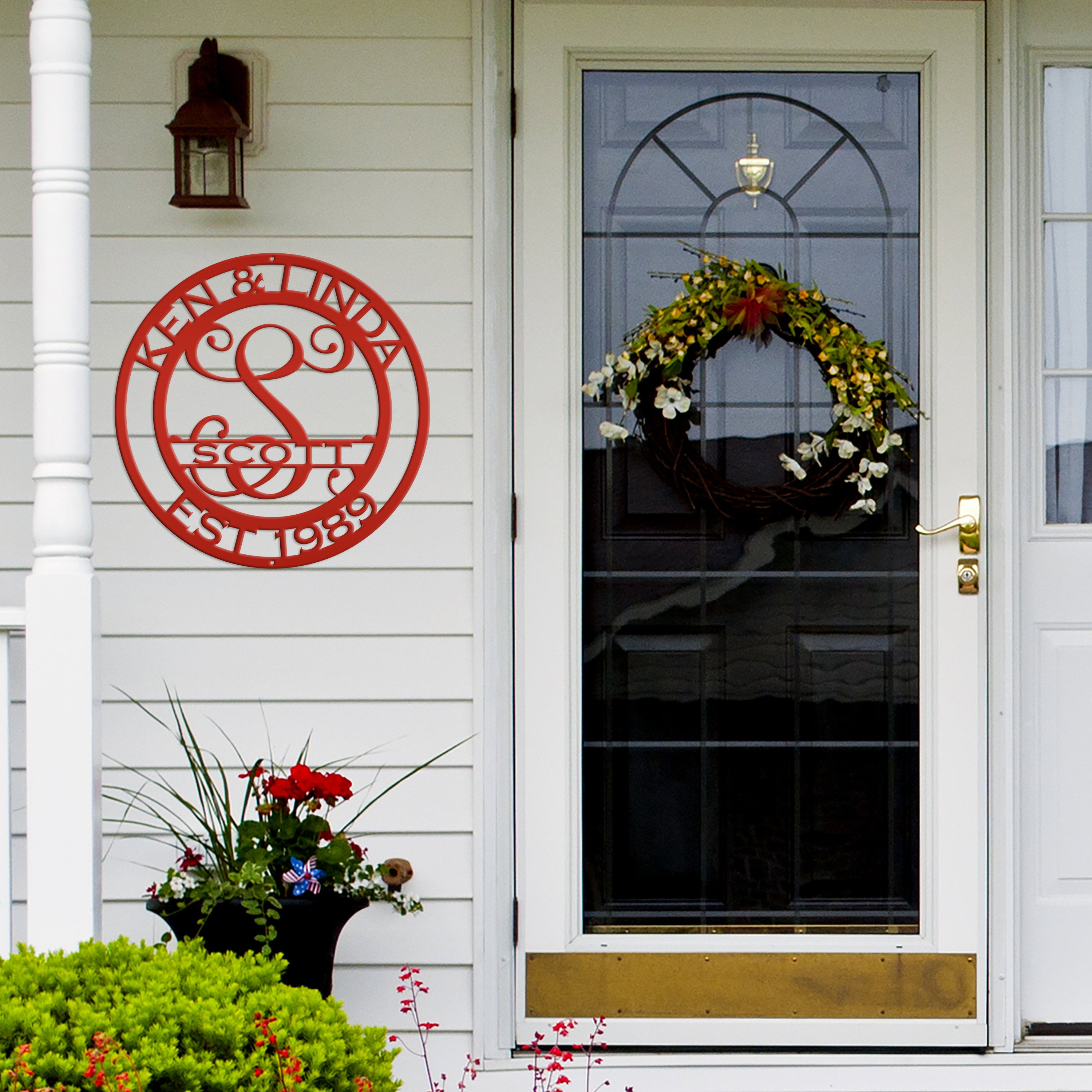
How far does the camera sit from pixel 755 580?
2781 mm

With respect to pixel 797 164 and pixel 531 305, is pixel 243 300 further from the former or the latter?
pixel 797 164

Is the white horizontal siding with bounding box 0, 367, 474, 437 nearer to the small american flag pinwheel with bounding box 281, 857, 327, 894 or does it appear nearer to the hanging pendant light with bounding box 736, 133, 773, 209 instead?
the hanging pendant light with bounding box 736, 133, 773, 209

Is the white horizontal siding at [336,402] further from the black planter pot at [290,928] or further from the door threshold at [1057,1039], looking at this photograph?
the door threshold at [1057,1039]

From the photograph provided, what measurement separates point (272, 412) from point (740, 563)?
1.08 meters

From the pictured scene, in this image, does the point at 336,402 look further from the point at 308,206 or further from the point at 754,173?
the point at 754,173

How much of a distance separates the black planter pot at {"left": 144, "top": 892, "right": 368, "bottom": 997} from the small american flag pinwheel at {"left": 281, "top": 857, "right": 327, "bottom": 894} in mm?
14

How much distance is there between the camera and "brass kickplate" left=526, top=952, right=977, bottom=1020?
2740 millimetres

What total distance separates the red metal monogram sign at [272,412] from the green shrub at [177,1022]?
108cm

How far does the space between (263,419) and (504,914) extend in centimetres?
121

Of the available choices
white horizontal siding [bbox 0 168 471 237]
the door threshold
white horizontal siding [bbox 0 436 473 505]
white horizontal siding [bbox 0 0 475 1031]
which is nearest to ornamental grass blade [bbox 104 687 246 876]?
white horizontal siding [bbox 0 0 475 1031]

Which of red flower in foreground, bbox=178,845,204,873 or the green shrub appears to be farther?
red flower in foreground, bbox=178,845,204,873

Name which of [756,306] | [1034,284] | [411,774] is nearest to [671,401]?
[756,306]

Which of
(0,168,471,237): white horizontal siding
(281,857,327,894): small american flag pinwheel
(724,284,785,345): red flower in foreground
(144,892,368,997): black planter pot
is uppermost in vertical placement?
(0,168,471,237): white horizontal siding

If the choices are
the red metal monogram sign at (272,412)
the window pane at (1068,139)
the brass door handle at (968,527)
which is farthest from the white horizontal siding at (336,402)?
the window pane at (1068,139)
